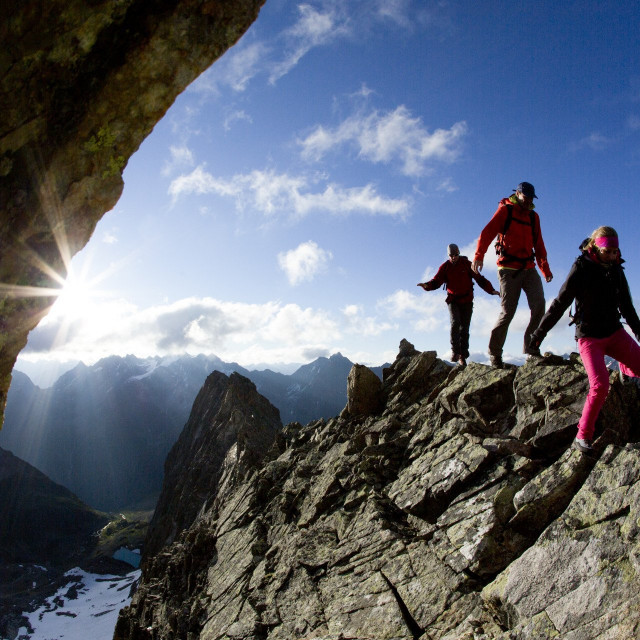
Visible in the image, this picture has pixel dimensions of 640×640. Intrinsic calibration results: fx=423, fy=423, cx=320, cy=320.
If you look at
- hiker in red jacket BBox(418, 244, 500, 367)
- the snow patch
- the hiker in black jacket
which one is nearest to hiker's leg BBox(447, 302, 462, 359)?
hiker in red jacket BBox(418, 244, 500, 367)

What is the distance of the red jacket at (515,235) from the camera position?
574 inches

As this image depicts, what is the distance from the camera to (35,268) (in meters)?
7.59

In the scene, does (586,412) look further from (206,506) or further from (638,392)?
(206,506)

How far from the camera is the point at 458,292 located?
19453mm

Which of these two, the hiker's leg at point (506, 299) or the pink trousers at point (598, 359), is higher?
the hiker's leg at point (506, 299)

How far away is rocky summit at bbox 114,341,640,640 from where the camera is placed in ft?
29.0

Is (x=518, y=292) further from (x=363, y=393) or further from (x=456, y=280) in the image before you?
(x=363, y=393)

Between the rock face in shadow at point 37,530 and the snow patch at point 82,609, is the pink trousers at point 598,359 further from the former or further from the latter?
the rock face in shadow at point 37,530

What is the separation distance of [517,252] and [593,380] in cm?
604

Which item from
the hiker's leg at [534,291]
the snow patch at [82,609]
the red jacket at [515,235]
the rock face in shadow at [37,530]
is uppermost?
the red jacket at [515,235]

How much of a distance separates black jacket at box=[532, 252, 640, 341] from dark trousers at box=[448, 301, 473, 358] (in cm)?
904

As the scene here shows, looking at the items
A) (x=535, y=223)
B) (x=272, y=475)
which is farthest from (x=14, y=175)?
(x=272, y=475)

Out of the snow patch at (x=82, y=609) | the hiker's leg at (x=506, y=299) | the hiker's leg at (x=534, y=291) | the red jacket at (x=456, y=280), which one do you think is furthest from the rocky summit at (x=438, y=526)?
the snow patch at (x=82, y=609)

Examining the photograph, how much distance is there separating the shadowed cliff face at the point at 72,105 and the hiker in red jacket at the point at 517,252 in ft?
33.2
